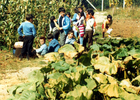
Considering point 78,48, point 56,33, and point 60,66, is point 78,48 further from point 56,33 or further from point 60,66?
point 56,33

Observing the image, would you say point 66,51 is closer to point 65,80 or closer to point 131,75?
point 65,80

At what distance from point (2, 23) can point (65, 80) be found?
6617 mm

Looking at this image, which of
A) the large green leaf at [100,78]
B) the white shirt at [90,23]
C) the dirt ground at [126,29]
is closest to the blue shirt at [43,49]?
the white shirt at [90,23]

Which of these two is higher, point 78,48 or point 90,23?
point 78,48

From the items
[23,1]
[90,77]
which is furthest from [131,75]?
[23,1]

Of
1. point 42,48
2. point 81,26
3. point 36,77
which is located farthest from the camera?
point 81,26

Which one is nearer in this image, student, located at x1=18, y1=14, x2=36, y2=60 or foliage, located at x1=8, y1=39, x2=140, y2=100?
foliage, located at x1=8, y1=39, x2=140, y2=100

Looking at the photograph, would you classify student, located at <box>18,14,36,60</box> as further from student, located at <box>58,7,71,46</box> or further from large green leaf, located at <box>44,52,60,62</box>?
large green leaf, located at <box>44,52,60,62</box>

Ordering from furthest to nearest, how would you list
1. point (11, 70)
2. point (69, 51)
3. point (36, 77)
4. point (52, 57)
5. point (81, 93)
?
point (11, 70) → point (52, 57) → point (69, 51) → point (36, 77) → point (81, 93)

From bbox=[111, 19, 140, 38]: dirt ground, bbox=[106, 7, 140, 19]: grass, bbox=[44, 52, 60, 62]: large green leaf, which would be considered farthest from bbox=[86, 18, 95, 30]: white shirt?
bbox=[106, 7, 140, 19]: grass

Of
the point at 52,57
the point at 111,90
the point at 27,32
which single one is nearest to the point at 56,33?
the point at 27,32

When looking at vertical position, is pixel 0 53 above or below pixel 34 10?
below

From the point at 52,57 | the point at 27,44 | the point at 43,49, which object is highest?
the point at 52,57

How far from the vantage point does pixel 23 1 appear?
885 centimetres
